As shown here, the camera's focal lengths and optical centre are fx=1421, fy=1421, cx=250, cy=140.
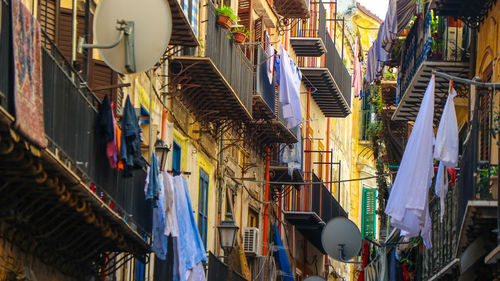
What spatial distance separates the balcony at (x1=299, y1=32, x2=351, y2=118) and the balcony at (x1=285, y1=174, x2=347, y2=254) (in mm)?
2902

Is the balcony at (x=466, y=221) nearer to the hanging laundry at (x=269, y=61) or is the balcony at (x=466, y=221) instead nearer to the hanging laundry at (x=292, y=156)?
the hanging laundry at (x=269, y=61)

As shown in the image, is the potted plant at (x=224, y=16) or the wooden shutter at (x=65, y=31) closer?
the wooden shutter at (x=65, y=31)

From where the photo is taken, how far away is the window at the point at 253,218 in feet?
111

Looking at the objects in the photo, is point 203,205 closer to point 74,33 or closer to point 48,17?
point 74,33

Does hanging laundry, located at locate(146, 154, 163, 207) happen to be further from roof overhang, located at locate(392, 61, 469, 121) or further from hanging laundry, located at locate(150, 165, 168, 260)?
roof overhang, located at locate(392, 61, 469, 121)

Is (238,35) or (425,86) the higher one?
(238,35)

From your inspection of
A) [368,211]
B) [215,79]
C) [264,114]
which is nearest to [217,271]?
[215,79]

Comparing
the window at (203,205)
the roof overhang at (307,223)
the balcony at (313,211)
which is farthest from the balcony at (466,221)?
the balcony at (313,211)

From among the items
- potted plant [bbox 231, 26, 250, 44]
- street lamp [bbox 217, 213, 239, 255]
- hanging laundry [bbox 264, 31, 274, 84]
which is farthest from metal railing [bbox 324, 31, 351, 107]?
street lamp [bbox 217, 213, 239, 255]

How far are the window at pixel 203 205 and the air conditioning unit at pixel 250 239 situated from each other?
4600mm

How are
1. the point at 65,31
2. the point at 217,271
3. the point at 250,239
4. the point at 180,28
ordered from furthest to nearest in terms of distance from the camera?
the point at 250,239
the point at 217,271
the point at 180,28
the point at 65,31

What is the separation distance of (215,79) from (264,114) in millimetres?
6709

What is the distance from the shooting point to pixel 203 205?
27.7 metres

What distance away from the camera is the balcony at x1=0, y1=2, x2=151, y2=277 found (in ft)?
44.5
